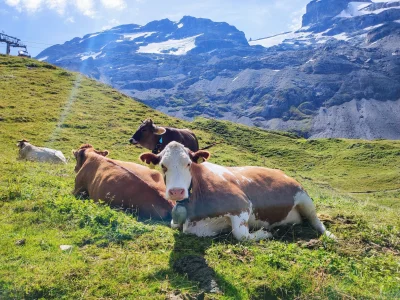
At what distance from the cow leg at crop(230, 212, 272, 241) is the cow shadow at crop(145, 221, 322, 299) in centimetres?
16

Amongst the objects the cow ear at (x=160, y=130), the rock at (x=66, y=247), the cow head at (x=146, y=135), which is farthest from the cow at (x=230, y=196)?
the cow head at (x=146, y=135)

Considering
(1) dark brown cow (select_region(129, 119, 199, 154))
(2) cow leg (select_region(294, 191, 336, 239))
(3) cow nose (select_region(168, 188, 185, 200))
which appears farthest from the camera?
(1) dark brown cow (select_region(129, 119, 199, 154))

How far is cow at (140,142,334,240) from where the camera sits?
8023mm

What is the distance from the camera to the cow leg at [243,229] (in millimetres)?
8395

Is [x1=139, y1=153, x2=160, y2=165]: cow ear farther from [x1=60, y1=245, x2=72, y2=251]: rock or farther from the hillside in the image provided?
[x1=60, y1=245, x2=72, y2=251]: rock

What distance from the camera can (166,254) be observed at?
287 inches

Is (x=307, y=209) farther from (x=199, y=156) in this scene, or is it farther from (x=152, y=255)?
(x=152, y=255)

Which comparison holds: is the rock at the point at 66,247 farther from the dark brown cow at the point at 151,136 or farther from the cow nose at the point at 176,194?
the dark brown cow at the point at 151,136

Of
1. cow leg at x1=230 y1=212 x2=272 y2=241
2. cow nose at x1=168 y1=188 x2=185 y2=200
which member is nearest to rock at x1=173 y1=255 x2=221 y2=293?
cow nose at x1=168 y1=188 x2=185 y2=200

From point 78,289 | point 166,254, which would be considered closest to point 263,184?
point 166,254

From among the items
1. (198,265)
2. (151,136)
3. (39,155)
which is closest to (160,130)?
(151,136)

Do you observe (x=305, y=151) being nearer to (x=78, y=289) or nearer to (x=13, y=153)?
(x=13, y=153)

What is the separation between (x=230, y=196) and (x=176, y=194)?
188 cm

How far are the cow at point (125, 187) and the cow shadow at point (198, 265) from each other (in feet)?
5.21
